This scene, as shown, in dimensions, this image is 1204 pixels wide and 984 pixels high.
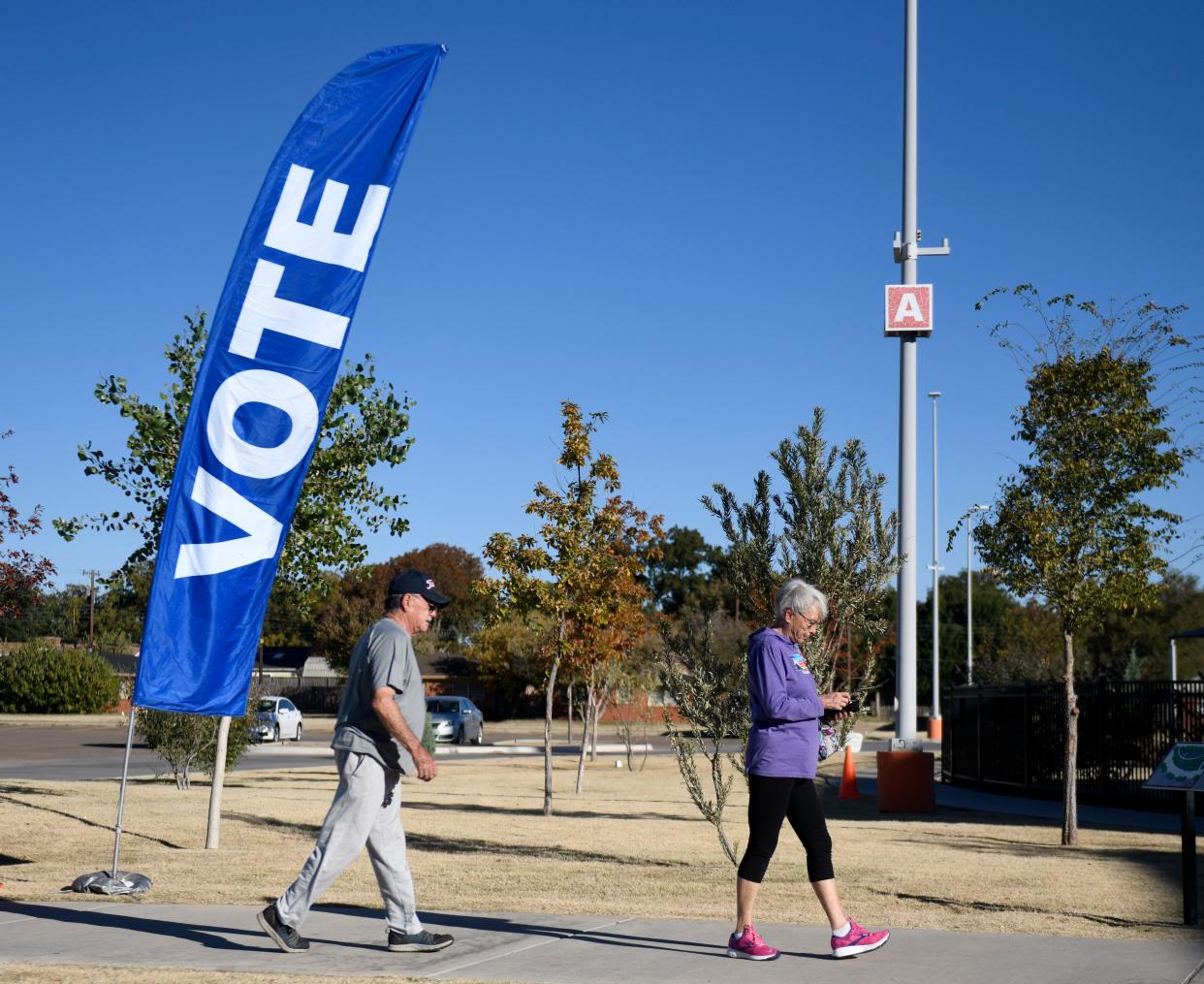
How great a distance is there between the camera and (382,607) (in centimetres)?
7812

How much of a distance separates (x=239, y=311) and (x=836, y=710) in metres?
4.18

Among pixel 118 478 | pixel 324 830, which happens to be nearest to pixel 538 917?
pixel 324 830

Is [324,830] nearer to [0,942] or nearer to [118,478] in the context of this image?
[0,942]

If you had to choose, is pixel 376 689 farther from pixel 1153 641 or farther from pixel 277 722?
pixel 1153 641

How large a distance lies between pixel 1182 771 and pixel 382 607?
236 feet

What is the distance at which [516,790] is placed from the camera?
2222 centimetres

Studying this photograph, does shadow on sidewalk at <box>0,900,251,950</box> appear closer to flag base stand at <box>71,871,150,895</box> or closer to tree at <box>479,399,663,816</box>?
flag base stand at <box>71,871,150,895</box>

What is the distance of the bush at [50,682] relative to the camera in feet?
190

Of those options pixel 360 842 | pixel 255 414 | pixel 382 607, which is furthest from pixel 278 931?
pixel 382 607

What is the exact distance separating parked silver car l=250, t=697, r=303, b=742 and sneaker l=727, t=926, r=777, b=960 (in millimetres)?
30370

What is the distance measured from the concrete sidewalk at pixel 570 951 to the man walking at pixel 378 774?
18 cm

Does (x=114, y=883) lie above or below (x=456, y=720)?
below

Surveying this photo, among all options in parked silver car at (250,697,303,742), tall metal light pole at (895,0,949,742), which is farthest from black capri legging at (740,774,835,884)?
parked silver car at (250,697,303,742)

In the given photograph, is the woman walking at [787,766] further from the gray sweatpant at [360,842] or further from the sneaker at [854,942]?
the gray sweatpant at [360,842]
